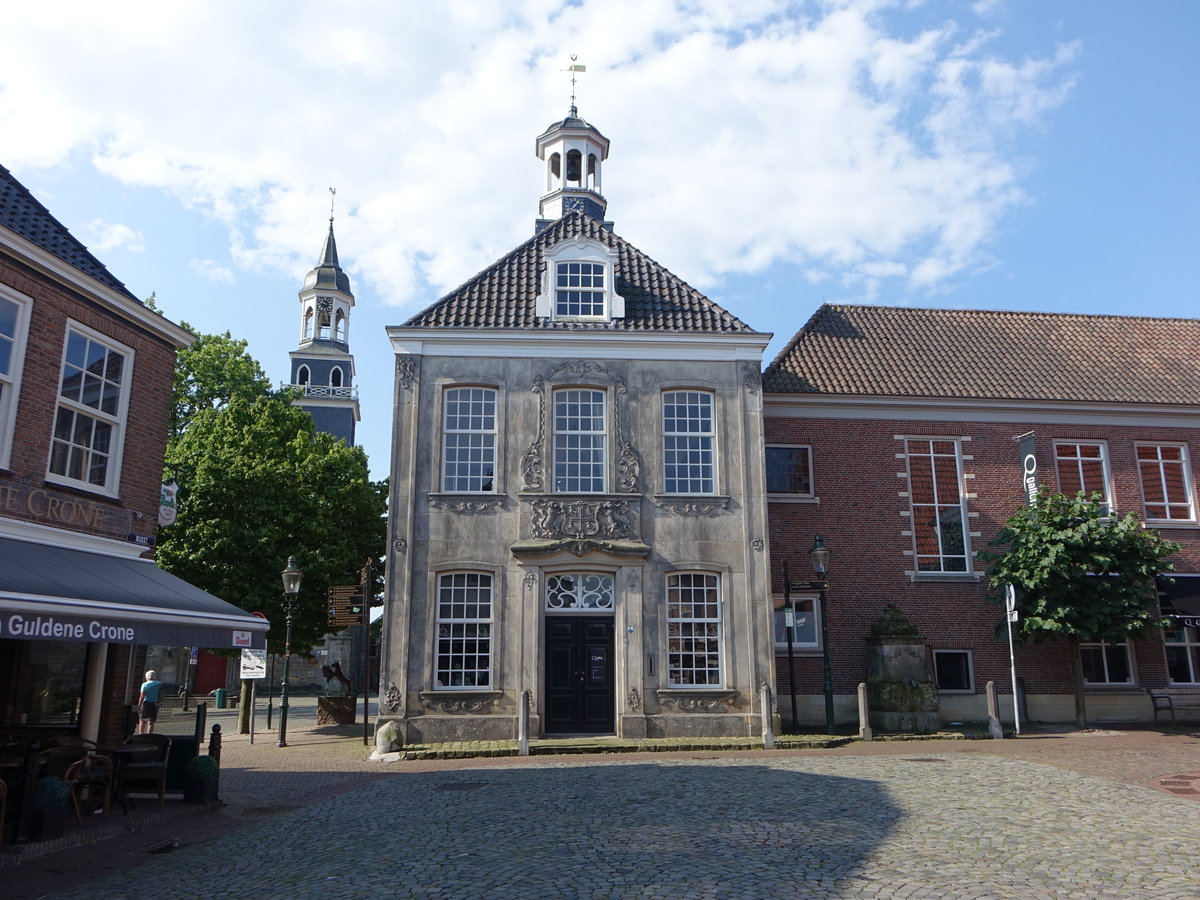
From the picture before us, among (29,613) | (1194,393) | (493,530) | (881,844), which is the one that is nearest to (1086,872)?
(881,844)

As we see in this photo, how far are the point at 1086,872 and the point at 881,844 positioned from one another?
68.7 inches

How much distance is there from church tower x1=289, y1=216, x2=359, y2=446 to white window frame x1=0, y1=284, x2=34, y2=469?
151 feet

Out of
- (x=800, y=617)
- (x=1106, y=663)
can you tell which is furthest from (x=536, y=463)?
(x=1106, y=663)

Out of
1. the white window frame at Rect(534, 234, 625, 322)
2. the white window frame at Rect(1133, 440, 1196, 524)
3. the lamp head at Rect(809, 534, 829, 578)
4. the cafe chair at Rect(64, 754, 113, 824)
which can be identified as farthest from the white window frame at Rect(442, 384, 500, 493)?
the white window frame at Rect(1133, 440, 1196, 524)

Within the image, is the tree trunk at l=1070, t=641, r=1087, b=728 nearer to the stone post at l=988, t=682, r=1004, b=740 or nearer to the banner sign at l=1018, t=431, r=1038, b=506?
the stone post at l=988, t=682, r=1004, b=740

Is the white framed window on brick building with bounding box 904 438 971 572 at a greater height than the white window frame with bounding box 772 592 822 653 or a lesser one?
greater

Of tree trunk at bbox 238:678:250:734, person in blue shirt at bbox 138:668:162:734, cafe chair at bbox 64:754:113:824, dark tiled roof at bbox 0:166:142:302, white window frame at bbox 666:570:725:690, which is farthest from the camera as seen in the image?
tree trunk at bbox 238:678:250:734

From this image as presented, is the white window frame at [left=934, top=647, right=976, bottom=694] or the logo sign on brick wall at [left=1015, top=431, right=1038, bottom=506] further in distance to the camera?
the logo sign on brick wall at [left=1015, top=431, right=1038, bottom=506]

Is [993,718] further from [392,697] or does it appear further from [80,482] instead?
[80,482]

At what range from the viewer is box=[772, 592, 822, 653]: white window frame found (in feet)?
69.7

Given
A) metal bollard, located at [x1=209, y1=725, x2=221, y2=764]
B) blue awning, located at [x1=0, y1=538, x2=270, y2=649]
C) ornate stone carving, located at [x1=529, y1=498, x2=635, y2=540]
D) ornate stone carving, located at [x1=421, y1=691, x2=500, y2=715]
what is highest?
ornate stone carving, located at [x1=529, y1=498, x2=635, y2=540]

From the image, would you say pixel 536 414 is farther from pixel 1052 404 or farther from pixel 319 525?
pixel 1052 404

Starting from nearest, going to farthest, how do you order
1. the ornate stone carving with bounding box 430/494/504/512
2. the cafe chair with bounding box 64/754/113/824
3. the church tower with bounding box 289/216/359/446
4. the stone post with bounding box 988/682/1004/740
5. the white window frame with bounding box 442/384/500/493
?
the cafe chair with bounding box 64/754/113/824
the stone post with bounding box 988/682/1004/740
the ornate stone carving with bounding box 430/494/504/512
the white window frame with bounding box 442/384/500/493
the church tower with bounding box 289/216/359/446

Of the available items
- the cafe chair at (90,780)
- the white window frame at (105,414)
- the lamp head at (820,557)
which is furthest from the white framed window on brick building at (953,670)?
the white window frame at (105,414)
